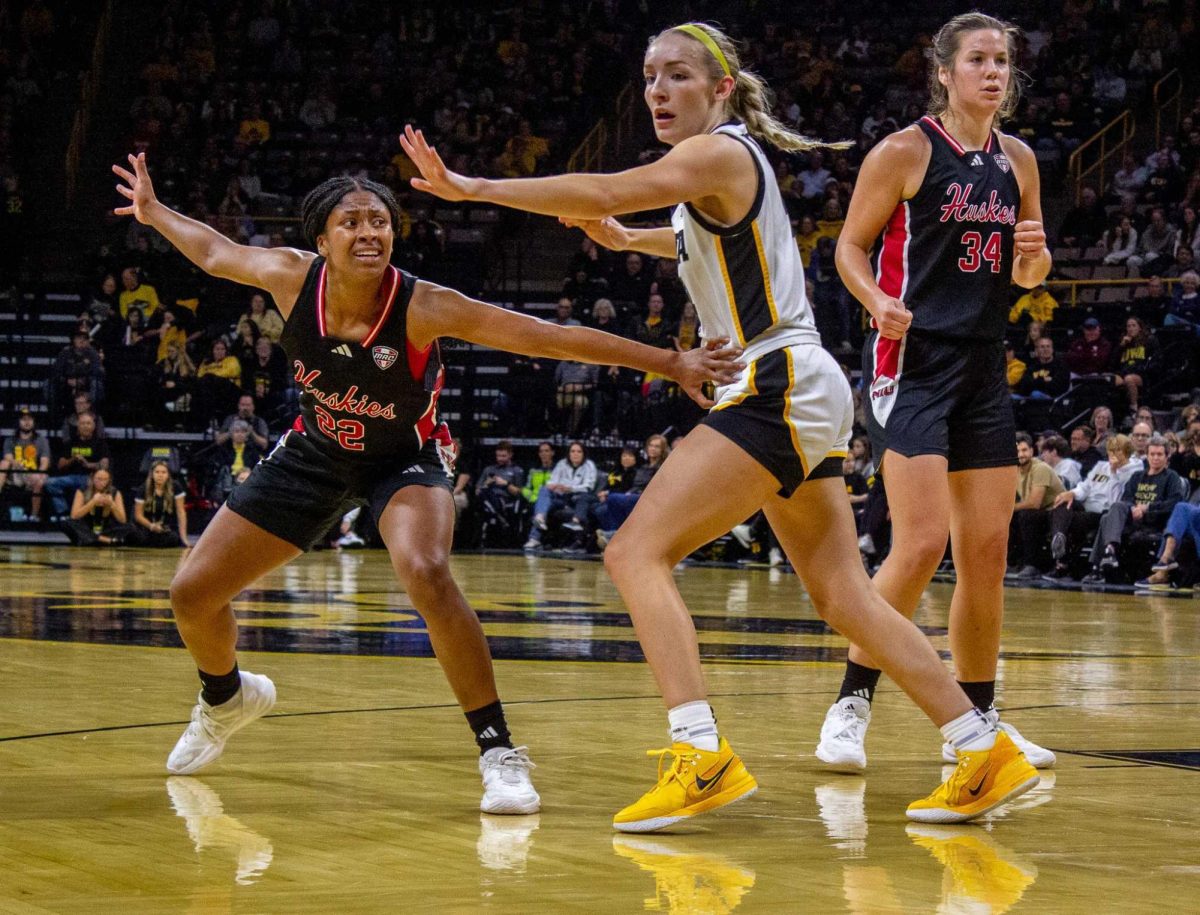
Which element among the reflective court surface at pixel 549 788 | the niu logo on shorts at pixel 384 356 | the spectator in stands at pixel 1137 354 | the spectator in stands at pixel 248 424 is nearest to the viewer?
the reflective court surface at pixel 549 788

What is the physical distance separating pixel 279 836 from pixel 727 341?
148 centimetres

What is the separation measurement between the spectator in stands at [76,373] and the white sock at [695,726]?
52.7 ft

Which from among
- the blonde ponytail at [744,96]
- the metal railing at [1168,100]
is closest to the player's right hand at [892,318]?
the blonde ponytail at [744,96]

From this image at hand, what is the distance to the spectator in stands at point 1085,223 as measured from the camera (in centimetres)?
2056

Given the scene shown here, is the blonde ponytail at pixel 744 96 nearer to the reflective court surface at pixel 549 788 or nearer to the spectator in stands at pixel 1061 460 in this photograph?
the reflective court surface at pixel 549 788

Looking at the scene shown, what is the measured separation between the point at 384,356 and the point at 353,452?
0.28m

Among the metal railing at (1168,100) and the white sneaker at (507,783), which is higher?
the metal railing at (1168,100)

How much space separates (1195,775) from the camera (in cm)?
464

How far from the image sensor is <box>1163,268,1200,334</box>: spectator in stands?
16844 millimetres

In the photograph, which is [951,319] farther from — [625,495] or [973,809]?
[625,495]

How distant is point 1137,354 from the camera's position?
16547 millimetres

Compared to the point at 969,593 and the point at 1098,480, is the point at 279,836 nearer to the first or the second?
the point at 969,593

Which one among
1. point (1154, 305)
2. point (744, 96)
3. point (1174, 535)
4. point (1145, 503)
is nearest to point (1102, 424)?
point (1145, 503)

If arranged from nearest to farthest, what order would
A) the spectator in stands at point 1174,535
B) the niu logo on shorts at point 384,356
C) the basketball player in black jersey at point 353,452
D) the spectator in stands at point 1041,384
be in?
the basketball player in black jersey at point 353,452 < the niu logo on shorts at point 384,356 < the spectator in stands at point 1174,535 < the spectator in stands at point 1041,384
